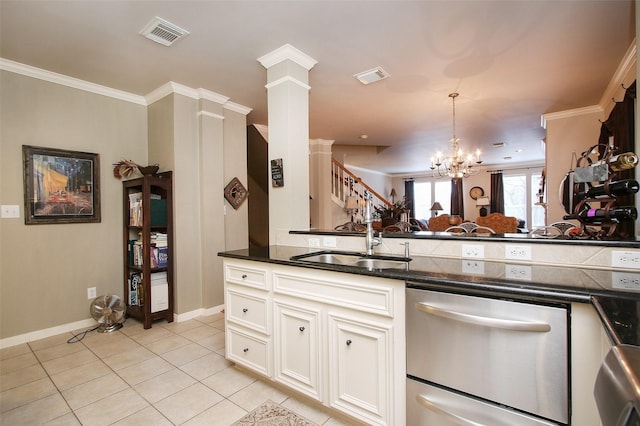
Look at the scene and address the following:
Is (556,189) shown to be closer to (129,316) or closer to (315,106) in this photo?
(315,106)

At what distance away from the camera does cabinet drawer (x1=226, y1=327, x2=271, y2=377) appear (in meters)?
1.94

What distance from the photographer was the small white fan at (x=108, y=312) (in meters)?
2.98

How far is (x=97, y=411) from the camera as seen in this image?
179 centimetres

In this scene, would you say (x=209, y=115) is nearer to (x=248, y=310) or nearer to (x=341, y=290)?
(x=248, y=310)

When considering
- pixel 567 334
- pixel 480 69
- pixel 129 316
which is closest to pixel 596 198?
pixel 567 334

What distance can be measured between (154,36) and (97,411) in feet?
8.67

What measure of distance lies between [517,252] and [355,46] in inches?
80.1

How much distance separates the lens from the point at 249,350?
2.05 metres

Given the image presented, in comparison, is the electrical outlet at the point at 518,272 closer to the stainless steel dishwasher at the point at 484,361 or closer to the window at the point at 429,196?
the stainless steel dishwasher at the point at 484,361

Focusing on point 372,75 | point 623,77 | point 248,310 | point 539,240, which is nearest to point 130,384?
point 248,310

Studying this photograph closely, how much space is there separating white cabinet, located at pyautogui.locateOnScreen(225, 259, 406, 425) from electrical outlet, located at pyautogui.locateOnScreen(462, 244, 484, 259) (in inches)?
23.3

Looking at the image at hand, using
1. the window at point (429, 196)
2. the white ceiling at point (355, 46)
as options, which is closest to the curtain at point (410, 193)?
the window at point (429, 196)

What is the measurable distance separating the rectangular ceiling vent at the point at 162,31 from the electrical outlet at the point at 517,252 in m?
2.69

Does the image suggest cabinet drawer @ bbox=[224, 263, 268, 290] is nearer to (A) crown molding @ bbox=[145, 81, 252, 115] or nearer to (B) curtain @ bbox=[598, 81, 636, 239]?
(A) crown molding @ bbox=[145, 81, 252, 115]
